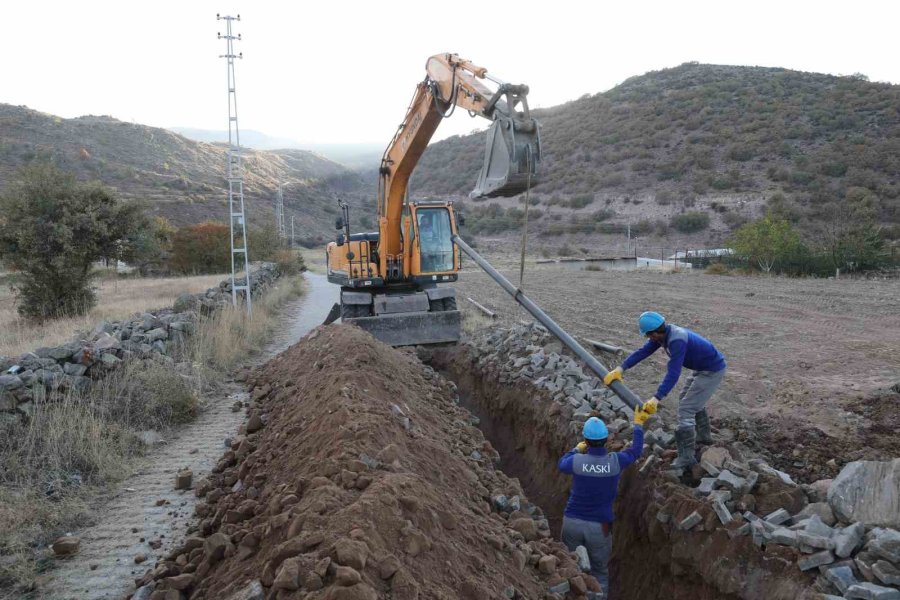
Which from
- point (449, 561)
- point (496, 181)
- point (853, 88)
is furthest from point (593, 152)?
point (449, 561)

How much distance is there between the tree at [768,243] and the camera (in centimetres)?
2497

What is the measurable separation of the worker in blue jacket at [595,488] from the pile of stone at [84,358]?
5.97 meters

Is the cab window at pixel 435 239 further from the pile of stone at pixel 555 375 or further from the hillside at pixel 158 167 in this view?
the hillside at pixel 158 167

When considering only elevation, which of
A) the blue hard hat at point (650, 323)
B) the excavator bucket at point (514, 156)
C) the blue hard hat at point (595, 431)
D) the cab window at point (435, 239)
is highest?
the excavator bucket at point (514, 156)

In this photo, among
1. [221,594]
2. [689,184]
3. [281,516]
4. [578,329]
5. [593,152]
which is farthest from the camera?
[593,152]

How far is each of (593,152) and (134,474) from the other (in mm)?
53030

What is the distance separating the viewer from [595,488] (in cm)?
585

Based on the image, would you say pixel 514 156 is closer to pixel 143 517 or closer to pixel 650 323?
pixel 650 323

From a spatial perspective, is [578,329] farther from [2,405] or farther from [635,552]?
[2,405]

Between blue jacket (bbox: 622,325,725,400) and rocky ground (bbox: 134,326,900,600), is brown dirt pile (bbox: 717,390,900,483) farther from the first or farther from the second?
blue jacket (bbox: 622,325,725,400)

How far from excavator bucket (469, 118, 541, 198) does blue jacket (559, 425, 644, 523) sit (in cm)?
293

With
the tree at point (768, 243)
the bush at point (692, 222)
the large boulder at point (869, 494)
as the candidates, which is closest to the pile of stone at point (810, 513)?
the large boulder at point (869, 494)

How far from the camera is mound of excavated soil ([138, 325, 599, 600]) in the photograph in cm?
354

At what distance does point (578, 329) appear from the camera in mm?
13273
